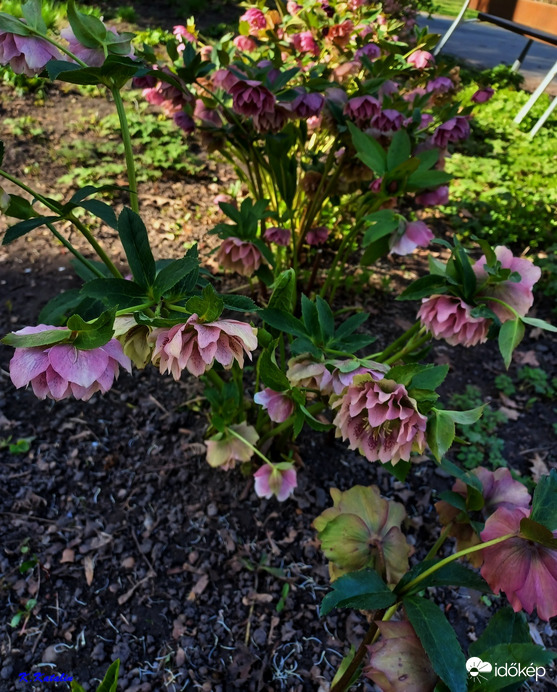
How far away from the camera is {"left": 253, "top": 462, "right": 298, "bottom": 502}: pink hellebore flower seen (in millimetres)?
980

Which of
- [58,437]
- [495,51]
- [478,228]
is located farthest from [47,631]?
[495,51]

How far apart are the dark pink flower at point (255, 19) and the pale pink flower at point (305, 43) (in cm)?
14

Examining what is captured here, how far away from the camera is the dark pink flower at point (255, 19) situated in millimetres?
1505

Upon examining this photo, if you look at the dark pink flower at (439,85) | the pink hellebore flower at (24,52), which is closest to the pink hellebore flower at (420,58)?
the dark pink flower at (439,85)

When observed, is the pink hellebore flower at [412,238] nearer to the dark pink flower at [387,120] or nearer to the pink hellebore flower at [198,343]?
the dark pink flower at [387,120]

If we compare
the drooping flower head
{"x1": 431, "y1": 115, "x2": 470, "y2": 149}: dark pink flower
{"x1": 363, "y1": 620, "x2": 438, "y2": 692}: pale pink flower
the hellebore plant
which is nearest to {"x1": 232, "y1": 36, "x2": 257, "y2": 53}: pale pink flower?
the hellebore plant

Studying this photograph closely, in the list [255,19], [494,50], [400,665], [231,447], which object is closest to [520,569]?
[400,665]

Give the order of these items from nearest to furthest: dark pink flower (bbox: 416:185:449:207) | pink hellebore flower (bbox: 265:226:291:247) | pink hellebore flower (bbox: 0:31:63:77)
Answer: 1. pink hellebore flower (bbox: 0:31:63:77)
2. dark pink flower (bbox: 416:185:449:207)
3. pink hellebore flower (bbox: 265:226:291:247)

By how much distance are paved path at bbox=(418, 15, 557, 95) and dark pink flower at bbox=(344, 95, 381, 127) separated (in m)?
4.51

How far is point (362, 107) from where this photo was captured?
1.04 meters

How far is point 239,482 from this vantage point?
1213 millimetres

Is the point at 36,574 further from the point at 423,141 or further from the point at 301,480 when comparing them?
the point at 423,141

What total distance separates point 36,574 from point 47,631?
4.7 inches

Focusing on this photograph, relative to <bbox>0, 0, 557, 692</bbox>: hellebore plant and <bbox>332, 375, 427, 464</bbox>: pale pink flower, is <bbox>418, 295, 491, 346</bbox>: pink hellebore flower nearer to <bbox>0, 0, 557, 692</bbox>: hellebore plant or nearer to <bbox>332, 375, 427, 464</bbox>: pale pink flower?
<bbox>0, 0, 557, 692</bbox>: hellebore plant
